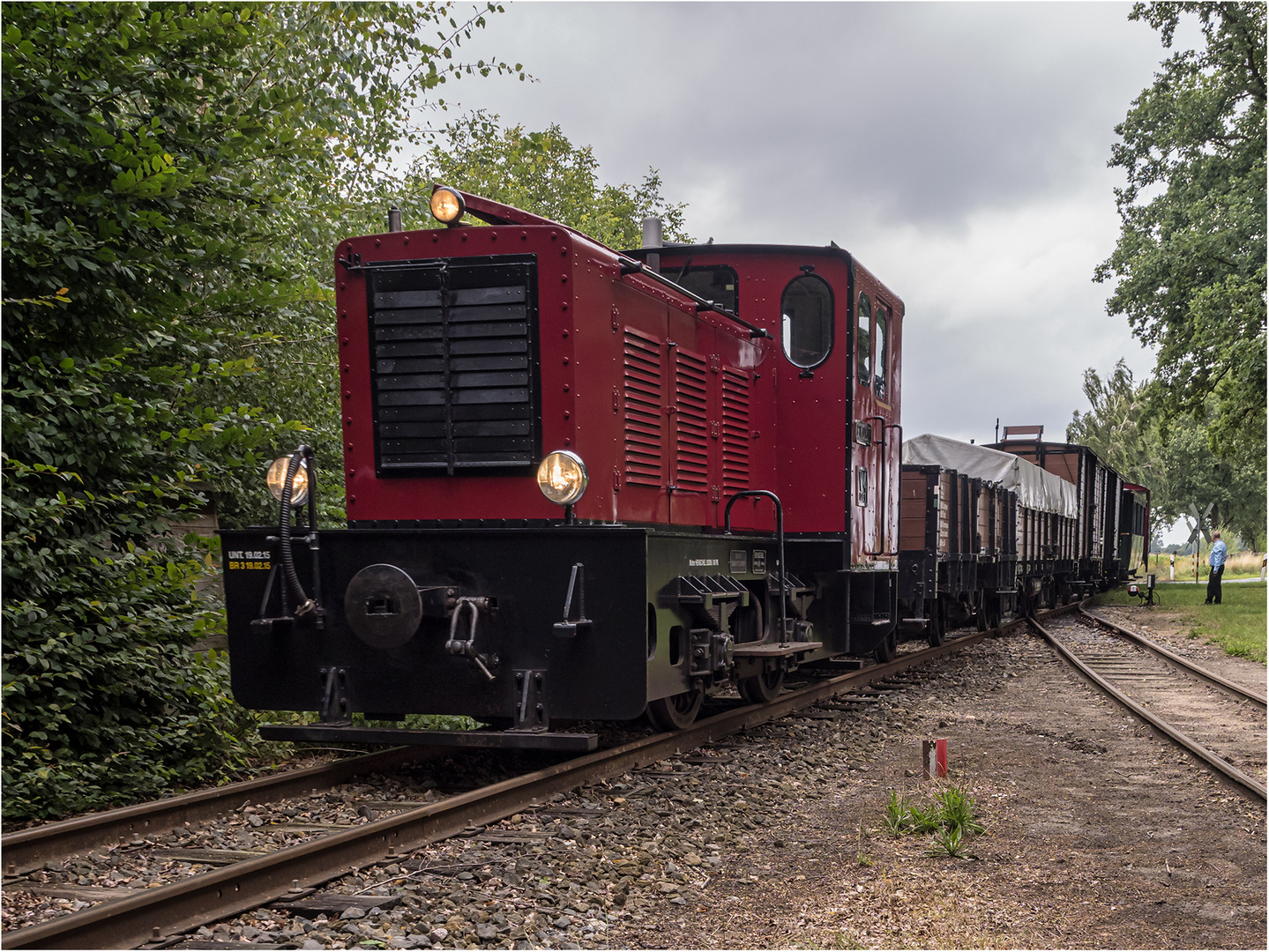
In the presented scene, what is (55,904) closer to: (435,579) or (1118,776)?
(435,579)

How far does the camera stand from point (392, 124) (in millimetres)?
11164

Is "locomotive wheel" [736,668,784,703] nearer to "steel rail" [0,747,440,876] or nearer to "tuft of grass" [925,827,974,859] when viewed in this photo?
"steel rail" [0,747,440,876]

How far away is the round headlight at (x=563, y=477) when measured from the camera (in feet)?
16.8

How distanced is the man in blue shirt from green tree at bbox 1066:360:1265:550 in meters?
27.1

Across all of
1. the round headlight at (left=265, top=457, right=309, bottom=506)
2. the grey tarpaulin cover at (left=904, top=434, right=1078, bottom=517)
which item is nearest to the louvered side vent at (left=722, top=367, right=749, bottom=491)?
the round headlight at (left=265, top=457, right=309, bottom=506)

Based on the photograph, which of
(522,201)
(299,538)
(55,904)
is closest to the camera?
(55,904)

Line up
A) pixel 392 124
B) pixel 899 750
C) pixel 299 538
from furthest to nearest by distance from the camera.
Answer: pixel 392 124 → pixel 899 750 → pixel 299 538

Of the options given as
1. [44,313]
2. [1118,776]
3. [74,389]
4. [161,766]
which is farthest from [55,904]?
[1118,776]

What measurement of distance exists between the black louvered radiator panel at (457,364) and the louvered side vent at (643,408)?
2.19 ft

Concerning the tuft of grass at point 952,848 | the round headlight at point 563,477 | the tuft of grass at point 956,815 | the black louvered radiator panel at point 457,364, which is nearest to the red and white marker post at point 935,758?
the tuft of grass at point 956,815

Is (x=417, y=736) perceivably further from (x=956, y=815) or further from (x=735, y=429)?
(x=735, y=429)

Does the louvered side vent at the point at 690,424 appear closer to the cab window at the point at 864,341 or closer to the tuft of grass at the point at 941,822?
the cab window at the point at 864,341

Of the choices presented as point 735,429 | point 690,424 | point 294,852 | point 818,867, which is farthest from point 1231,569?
point 294,852

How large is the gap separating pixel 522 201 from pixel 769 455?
677 inches
